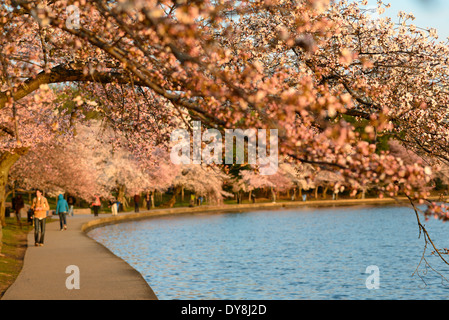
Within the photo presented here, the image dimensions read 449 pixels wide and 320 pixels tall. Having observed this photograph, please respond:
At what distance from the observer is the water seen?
19688 millimetres

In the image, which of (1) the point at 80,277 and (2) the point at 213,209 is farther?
(2) the point at 213,209

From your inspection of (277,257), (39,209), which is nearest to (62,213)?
(39,209)

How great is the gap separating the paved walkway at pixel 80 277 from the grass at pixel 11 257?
0.95 ft

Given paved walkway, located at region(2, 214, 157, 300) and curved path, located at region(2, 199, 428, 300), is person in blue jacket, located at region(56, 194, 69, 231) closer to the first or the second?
curved path, located at region(2, 199, 428, 300)

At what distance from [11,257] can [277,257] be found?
1272 centimetres

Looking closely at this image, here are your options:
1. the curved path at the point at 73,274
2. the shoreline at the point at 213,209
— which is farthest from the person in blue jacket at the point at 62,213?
the curved path at the point at 73,274

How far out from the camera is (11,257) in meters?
19.7

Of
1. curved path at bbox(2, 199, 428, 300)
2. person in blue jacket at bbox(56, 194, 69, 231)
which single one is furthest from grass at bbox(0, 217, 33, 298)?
person in blue jacket at bbox(56, 194, 69, 231)

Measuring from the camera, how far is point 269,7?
9.92m

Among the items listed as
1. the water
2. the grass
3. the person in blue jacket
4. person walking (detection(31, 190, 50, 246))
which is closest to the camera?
the grass

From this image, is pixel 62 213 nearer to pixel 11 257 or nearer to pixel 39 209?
pixel 39 209

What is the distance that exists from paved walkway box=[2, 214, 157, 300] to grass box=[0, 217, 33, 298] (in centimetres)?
29

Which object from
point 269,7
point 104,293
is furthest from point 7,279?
point 269,7
